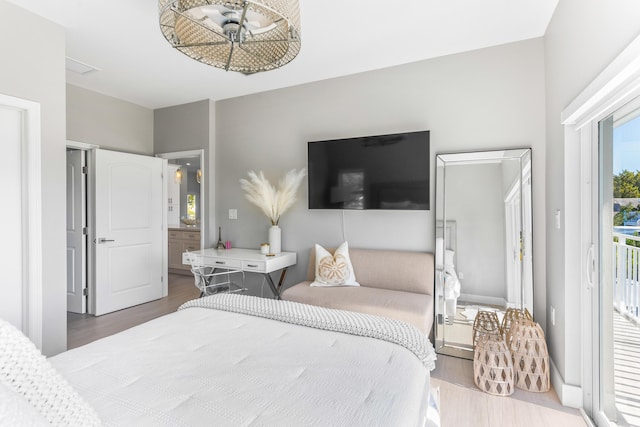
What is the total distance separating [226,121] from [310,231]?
180 centimetres

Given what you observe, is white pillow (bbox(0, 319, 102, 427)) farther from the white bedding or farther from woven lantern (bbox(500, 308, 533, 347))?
woven lantern (bbox(500, 308, 533, 347))

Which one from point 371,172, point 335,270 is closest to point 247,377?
point 335,270

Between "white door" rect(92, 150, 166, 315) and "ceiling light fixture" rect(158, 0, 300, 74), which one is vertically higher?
"ceiling light fixture" rect(158, 0, 300, 74)

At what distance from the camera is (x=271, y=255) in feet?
11.2

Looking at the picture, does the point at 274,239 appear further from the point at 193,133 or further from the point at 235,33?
the point at 235,33

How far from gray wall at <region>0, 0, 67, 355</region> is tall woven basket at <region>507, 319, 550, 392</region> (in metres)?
3.45

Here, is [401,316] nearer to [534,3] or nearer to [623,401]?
[623,401]

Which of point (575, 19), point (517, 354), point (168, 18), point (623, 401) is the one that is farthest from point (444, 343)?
point (168, 18)

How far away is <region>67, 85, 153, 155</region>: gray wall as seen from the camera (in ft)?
12.1

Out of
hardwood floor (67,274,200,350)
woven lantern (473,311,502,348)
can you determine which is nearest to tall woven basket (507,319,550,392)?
woven lantern (473,311,502,348)

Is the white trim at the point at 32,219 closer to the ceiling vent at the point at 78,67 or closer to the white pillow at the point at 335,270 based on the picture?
the ceiling vent at the point at 78,67

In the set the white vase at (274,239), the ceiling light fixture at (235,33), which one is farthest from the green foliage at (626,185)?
the white vase at (274,239)

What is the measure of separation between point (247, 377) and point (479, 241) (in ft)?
7.50

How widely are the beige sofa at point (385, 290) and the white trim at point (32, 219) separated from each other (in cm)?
185
